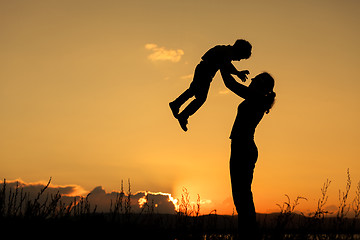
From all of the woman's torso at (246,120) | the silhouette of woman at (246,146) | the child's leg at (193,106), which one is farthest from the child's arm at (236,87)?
the child's leg at (193,106)

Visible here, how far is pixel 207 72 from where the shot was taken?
8.67 meters

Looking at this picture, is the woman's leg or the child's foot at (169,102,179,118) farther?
the child's foot at (169,102,179,118)

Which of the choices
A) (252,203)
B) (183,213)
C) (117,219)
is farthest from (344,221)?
(117,219)

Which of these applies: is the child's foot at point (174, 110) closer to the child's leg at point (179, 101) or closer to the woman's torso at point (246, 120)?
the child's leg at point (179, 101)

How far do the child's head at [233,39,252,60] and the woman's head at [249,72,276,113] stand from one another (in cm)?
123

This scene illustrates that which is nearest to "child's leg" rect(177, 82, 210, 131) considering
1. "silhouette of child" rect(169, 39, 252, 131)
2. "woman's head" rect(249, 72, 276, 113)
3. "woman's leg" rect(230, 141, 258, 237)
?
"silhouette of child" rect(169, 39, 252, 131)

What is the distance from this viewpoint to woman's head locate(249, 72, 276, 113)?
275 inches

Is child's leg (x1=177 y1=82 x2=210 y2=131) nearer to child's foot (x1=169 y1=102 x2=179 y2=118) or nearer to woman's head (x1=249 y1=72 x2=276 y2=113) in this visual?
child's foot (x1=169 y1=102 x2=179 y2=118)

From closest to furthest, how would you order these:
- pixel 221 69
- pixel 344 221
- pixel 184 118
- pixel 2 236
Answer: pixel 2 236 → pixel 344 221 → pixel 221 69 → pixel 184 118

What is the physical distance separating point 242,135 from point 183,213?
2.20m

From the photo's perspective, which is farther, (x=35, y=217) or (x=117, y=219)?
(x=117, y=219)

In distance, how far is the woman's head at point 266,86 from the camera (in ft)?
22.9

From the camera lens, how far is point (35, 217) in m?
6.54

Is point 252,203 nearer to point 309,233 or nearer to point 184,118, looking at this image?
point 309,233
